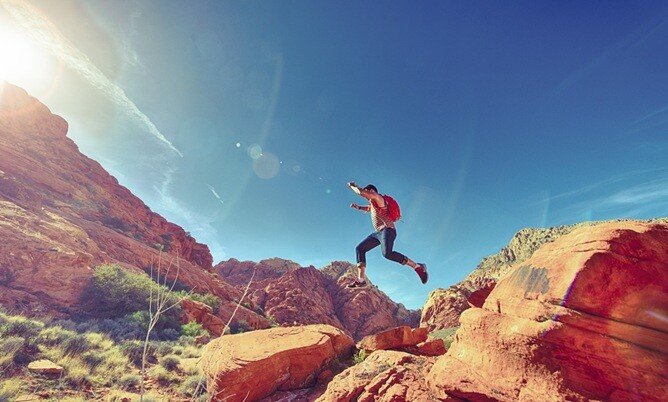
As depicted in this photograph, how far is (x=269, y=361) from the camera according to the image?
9.38 m

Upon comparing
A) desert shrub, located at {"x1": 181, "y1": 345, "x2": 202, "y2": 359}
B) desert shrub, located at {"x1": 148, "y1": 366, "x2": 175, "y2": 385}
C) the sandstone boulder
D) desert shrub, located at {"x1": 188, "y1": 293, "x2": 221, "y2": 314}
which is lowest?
desert shrub, located at {"x1": 148, "y1": 366, "x2": 175, "y2": 385}

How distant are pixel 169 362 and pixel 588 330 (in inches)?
508

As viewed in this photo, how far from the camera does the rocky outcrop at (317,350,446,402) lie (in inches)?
257

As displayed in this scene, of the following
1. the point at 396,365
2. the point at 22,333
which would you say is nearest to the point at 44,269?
the point at 22,333

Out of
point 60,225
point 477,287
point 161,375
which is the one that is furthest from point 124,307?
point 477,287

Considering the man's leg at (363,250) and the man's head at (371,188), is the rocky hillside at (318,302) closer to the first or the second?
the man's leg at (363,250)

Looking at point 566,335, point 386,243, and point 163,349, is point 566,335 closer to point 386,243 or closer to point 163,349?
point 386,243

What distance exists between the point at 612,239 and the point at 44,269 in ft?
80.1

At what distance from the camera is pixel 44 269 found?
55.5 feet

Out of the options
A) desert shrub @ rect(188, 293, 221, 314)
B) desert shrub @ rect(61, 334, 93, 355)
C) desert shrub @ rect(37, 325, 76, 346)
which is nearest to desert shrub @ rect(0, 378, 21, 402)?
desert shrub @ rect(61, 334, 93, 355)

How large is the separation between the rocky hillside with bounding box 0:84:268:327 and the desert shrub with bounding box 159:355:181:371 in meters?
2.94

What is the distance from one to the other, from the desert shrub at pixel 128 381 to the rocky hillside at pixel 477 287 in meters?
10.6

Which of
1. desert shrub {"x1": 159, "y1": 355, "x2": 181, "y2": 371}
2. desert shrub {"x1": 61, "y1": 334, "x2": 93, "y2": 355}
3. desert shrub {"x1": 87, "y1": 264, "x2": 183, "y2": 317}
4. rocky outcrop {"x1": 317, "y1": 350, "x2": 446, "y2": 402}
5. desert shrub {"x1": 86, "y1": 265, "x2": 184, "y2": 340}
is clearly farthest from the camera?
desert shrub {"x1": 87, "y1": 264, "x2": 183, "y2": 317}

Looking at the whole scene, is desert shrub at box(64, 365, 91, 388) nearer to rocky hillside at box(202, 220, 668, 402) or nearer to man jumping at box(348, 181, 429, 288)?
rocky hillside at box(202, 220, 668, 402)
